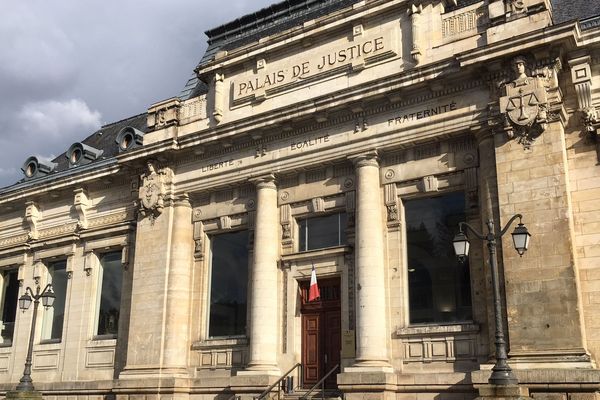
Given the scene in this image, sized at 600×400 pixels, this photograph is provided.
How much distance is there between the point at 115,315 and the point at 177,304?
354 centimetres

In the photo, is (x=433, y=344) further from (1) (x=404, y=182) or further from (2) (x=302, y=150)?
(2) (x=302, y=150)

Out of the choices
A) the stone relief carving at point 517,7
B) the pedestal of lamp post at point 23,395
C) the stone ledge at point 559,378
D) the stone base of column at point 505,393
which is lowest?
the pedestal of lamp post at point 23,395

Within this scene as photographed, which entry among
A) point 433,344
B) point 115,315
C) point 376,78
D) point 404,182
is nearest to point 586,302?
point 433,344

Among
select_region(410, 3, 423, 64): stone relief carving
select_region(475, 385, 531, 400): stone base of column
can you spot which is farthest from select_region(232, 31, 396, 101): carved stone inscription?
select_region(475, 385, 531, 400): stone base of column

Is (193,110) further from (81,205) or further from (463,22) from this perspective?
(463,22)

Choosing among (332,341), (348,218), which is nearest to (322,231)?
(348,218)

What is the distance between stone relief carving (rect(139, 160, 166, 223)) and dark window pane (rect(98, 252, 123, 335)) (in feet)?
8.85

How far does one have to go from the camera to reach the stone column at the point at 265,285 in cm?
1917

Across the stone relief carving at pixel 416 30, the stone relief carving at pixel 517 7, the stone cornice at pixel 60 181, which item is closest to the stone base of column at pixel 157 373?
the stone cornice at pixel 60 181

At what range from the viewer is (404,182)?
18.5 metres

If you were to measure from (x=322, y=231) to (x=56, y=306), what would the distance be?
12191mm

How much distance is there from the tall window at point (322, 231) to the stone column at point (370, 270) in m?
1.12

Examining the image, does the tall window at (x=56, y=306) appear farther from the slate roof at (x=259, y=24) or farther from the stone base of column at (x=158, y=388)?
the slate roof at (x=259, y=24)

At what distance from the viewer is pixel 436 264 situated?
1764cm
